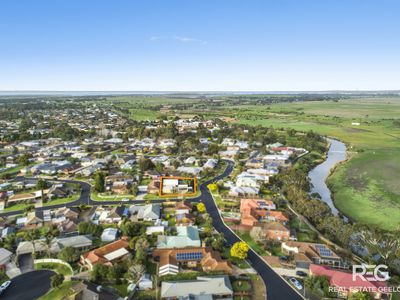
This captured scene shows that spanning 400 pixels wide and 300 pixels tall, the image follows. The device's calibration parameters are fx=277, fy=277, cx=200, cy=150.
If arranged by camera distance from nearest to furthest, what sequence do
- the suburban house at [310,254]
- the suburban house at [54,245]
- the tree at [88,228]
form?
1. the suburban house at [310,254]
2. the suburban house at [54,245]
3. the tree at [88,228]

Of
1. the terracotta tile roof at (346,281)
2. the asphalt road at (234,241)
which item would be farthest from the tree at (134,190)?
the terracotta tile roof at (346,281)

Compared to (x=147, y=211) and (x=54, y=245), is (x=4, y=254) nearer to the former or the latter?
(x=54, y=245)

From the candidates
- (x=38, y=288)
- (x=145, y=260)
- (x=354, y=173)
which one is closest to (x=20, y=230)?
(x=38, y=288)

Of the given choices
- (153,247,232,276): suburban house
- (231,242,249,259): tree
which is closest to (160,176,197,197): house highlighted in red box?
(153,247,232,276): suburban house

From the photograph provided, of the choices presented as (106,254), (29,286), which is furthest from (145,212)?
(29,286)

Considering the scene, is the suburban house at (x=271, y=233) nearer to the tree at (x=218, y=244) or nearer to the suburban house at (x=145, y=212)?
the tree at (x=218, y=244)

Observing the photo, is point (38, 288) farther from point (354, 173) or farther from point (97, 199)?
point (354, 173)
